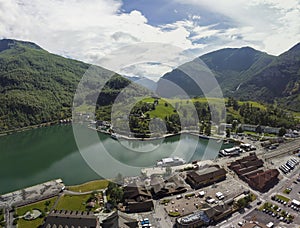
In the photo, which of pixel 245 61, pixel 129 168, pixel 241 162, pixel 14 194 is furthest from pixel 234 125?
pixel 245 61

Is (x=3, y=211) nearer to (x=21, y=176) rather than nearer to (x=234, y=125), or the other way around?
(x=21, y=176)

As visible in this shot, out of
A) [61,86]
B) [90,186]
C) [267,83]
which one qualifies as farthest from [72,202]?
[267,83]

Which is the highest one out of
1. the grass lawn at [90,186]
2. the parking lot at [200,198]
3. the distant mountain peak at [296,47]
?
→ the distant mountain peak at [296,47]

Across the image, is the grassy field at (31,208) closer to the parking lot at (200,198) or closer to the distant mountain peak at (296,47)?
the parking lot at (200,198)

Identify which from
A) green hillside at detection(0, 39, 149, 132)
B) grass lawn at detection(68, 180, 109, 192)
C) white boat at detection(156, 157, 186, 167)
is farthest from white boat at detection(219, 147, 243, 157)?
green hillside at detection(0, 39, 149, 132)

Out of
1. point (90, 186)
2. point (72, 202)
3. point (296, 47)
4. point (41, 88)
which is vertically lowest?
point (72, 202)

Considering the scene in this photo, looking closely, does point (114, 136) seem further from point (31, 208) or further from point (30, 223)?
point (30, 223)

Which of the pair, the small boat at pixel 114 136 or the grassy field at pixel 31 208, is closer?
the grassy field at pixel 31 208

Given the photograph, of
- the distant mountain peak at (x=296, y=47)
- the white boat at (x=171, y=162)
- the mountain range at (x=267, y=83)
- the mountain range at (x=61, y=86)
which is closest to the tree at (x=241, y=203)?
the white boat at (x=171, y=162)
